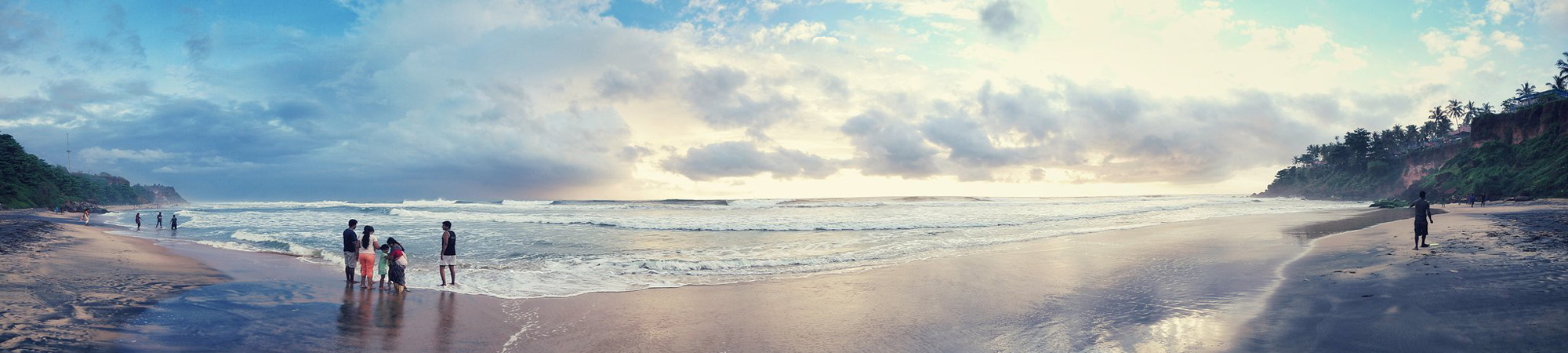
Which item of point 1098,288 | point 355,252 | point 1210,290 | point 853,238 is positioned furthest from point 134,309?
point 853,238

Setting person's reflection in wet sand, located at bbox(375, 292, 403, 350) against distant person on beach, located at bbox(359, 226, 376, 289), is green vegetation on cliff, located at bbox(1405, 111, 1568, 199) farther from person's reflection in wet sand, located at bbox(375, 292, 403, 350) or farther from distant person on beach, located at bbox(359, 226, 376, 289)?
distant person on beach, located at bbox(359, 226, 376, 289)

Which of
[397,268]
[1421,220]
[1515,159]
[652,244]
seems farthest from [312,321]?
[1515,159]

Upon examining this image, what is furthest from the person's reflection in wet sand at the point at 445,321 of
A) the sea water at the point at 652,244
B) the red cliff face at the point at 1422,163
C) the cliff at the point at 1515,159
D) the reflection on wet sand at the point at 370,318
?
the red cliff face at the point at 1422,163

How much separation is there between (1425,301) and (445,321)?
1341cm

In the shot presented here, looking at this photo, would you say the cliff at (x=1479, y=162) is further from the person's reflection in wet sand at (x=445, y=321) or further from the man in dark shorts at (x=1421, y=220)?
the person's reflection in wet sand at (x=445, y=321)

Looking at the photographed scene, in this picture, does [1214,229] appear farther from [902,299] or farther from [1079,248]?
[902,299]

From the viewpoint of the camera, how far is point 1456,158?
178 feet

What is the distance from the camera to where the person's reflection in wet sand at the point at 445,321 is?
7.49 m

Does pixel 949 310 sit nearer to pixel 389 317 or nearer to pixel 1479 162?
pixel 389 317

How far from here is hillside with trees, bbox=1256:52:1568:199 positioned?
42.1 meters

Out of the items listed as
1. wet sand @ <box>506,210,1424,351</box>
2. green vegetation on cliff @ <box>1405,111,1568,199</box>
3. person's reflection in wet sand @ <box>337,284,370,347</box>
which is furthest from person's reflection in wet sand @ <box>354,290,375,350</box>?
green vegetation on cliff @ <box>1405,111,1568,199</box>

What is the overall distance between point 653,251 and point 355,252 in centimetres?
811

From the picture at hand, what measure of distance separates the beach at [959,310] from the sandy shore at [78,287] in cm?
8

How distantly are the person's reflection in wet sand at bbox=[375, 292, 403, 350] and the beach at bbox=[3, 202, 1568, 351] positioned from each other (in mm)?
49
